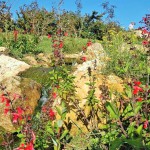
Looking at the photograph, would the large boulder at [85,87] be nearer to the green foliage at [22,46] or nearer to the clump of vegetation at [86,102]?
the clump of vegetation at [86,102]

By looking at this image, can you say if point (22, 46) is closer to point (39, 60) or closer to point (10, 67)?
point (39, 60)

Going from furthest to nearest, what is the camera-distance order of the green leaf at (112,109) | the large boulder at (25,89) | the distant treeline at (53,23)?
the distant treeline at (53,23) < the large boulder at (25,89) < the green leaf at (112,109)

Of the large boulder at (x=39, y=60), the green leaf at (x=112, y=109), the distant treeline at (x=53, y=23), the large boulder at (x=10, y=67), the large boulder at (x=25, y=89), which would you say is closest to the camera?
the green leaf at (x=112, y=109)

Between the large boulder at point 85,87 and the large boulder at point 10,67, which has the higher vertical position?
the large boulder at point 10,67

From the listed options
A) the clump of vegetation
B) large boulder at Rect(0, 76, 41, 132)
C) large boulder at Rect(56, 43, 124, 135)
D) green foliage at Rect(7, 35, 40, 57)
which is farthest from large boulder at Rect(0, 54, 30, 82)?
large boulder at Rect(56, 43, 124, 135)

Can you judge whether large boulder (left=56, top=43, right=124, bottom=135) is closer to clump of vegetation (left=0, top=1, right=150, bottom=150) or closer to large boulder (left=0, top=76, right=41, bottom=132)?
clump of vegetation (left=0, top=1, right=150, bottom=150)

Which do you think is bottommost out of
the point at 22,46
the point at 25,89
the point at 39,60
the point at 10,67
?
the point at 25,89

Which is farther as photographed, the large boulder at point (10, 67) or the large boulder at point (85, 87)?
the large boulder at point (10, 67)

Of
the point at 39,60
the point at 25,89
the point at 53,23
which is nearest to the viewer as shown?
the point at 25,89

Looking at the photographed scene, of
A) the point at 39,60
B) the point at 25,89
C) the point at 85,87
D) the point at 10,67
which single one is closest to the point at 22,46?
the point at 39,60

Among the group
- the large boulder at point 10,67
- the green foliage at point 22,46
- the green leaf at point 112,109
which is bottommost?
the green leaf at point 112,109

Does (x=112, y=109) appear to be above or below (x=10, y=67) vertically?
below

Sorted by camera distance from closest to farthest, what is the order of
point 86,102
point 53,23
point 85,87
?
point 86,102 < point 85,87 < point 53,23

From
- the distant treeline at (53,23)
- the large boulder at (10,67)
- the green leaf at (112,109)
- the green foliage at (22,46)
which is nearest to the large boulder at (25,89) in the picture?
the large boulder at (10,67)
